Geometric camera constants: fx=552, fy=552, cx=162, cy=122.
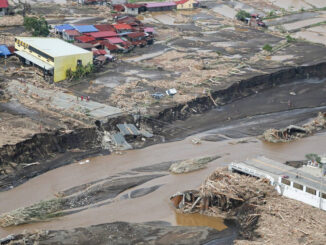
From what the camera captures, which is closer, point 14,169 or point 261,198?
point 261,198

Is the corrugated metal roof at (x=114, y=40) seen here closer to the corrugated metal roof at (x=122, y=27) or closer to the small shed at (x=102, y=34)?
the small shed at (x=102, y=34)

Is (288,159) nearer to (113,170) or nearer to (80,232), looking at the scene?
(113,170)

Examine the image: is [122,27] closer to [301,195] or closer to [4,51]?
[4,51]

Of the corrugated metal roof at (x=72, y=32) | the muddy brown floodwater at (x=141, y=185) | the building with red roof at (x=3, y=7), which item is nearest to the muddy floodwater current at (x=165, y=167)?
the muddy brown floodwater at (x=141, y=185)

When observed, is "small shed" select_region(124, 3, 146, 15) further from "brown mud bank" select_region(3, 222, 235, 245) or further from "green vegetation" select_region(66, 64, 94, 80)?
"brown mud bank" select_region(3, 222, 235, 245)

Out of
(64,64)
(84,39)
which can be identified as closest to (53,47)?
(64,64)

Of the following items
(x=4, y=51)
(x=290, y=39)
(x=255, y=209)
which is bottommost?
(x=255, y=209)

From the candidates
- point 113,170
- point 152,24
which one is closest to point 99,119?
point 113,170
